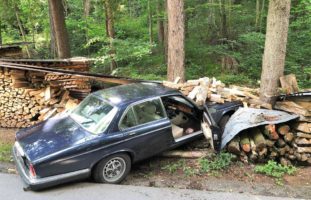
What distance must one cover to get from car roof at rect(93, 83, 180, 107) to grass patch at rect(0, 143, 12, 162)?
2614 millimetres

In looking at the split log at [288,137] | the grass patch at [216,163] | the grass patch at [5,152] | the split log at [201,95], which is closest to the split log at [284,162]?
the split log at [288,137]

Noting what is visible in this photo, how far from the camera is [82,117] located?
19.9 ft

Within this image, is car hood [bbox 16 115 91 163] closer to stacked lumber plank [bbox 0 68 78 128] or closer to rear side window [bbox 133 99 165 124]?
rear side window [bbox 133 99 165 124]

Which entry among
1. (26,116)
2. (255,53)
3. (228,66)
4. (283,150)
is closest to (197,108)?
(283,150)

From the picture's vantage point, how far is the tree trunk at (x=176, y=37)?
8.90 m

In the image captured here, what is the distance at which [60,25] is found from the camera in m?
12.5

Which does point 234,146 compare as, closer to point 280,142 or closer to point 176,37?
point 280,142

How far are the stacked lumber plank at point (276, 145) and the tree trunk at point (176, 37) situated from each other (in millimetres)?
3437

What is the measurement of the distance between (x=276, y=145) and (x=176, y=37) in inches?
179

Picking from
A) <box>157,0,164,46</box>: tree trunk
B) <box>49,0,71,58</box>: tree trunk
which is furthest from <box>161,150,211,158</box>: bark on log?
<box>157,0,164,46</box>: tree trunk

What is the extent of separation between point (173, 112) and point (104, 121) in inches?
83.1

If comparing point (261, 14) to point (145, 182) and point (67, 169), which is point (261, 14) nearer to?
point (145, 182)

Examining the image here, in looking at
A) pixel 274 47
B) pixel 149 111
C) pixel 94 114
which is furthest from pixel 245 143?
pixel 94 114

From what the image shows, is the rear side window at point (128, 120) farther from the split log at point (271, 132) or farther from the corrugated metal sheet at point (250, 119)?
the split log at point (271, 132)
